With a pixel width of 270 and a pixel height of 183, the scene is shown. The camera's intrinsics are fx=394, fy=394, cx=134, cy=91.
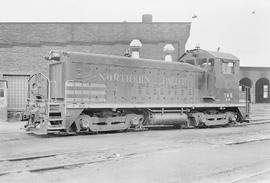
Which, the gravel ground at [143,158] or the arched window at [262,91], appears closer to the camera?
the gravel ground at [143,158]

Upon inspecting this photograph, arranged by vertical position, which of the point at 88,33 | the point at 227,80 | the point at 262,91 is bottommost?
the point at 227,80

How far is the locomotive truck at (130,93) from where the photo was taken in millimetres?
13312

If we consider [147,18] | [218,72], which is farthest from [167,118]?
[147,18]

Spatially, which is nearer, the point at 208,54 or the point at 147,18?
the point at 208,54

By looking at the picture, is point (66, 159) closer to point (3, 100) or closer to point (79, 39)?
point (3, 100)

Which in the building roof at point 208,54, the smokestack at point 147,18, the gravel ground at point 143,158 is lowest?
the gravel ground at point 143,158

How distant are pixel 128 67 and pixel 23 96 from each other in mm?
10884

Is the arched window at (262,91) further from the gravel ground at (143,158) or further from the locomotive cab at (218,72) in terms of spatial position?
the gravel ground at (143,158)

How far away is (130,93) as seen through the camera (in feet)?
49.0

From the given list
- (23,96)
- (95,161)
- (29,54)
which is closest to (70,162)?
(95,161)

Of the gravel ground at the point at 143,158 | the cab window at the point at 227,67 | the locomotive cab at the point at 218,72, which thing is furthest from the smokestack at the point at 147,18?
the gravel ground at the point at 143,158

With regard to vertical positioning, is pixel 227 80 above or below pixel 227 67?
below

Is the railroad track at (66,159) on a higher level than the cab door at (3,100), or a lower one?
lower

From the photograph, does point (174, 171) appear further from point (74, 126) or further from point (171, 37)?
point (171, 37)
